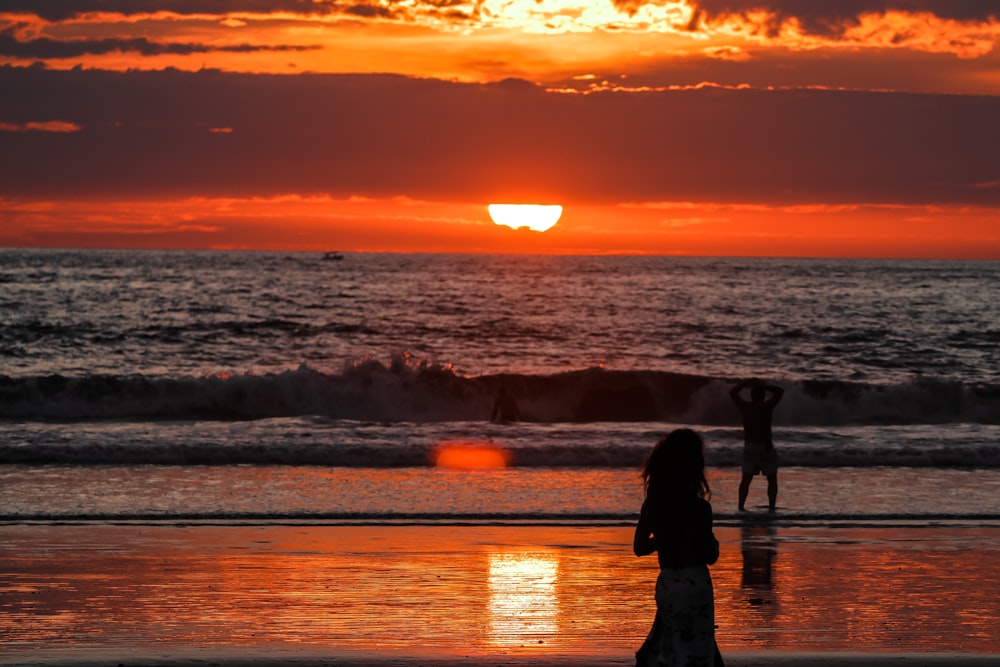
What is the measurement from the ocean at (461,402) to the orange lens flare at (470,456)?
0.28 metres

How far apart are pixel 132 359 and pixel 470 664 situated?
39780 millimetres

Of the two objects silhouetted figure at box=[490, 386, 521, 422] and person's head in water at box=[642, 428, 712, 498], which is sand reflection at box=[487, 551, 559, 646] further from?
silhouetted figure at box=[490, 386, 521, 422]

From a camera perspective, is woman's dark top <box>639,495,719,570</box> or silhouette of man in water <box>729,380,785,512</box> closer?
woman's dark top <box>639,495,719,570</box>

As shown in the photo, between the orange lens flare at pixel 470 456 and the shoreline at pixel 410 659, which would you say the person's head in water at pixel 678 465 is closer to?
the shoreline at pixel 410 659

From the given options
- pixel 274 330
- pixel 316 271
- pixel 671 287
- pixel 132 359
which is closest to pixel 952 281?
pixel 671 287

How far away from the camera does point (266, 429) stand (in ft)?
79.6

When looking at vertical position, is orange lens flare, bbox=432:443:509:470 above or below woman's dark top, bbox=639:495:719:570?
above

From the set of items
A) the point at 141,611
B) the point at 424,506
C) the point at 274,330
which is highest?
the point at 274,330

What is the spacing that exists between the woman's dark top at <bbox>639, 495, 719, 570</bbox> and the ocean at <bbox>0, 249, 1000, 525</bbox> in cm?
803

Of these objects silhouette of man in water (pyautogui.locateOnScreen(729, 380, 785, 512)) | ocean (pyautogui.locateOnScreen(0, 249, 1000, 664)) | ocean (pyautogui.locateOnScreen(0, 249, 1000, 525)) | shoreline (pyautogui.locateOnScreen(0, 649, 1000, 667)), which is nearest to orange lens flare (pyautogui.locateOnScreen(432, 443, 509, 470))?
ocean (pyautogui.locateOnScreen(0, 249, 1000, 664))

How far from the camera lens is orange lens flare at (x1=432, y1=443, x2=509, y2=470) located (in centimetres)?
1997

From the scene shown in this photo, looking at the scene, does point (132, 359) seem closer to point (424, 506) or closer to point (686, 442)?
point (424, 506)

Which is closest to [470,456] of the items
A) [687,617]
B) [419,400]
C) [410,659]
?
[410,659]

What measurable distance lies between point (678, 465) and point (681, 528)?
15.0 inches
